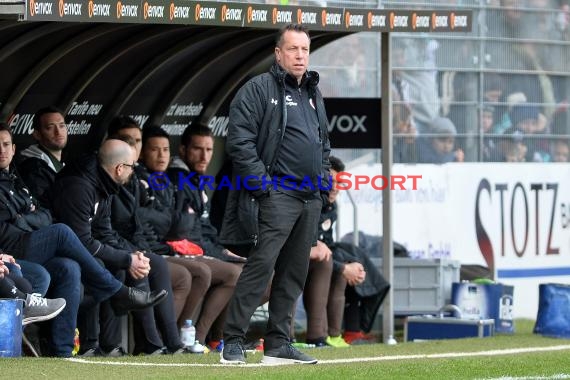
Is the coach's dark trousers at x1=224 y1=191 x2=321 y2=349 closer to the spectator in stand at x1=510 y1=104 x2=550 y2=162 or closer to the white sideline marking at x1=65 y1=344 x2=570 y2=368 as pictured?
the white sideline marking at x1=65 y1=344 x2=570 y2=368

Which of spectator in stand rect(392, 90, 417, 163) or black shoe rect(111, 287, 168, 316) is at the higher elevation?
spectator in stand rect(392, 90, 417, 163)

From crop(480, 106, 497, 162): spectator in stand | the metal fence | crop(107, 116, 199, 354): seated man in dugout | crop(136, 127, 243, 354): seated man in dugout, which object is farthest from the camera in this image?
crop(480, 106, 497, 162): spectator in stand

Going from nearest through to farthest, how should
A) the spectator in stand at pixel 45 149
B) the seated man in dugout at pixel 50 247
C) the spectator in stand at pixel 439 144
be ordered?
the seated man in dugout at pixel 50 247
the spectator in stand at pixel 45 149
the spectator in stand at pixel 439 144

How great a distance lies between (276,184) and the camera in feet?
29.1

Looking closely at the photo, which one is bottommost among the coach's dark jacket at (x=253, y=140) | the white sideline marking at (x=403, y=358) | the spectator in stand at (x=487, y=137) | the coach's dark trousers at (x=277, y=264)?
the white sideline marking at (x=403, y=358)

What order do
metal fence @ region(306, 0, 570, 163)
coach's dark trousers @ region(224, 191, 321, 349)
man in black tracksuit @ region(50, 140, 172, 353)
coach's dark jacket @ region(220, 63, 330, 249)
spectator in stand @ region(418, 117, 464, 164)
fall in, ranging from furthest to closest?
spectator in stand @ region(418, 117, 464, 164) → metal fence @ region(306, 0, 570, 163) → man in black tracksuit @ region(50, 140, 172, 353) → coach's dark trousers @ region(224, 191, 321, 349) → coach's dark jacket @ region(220, 63, 330, 249)

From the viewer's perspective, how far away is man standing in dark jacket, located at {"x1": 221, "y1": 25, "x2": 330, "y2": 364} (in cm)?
884

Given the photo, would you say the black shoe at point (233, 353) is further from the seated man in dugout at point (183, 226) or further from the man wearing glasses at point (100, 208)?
the seated man in dugout at point (183, 226)

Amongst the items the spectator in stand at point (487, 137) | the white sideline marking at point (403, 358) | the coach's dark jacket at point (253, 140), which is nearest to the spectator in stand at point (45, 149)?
the white sideline marking at point (403, 358)

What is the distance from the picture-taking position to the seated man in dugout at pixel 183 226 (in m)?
11.3

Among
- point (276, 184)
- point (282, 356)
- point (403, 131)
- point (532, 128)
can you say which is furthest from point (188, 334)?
point (532, 128)

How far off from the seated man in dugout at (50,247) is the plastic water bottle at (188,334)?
875mm

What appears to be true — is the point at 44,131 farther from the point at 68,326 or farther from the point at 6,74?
the point at 68,326

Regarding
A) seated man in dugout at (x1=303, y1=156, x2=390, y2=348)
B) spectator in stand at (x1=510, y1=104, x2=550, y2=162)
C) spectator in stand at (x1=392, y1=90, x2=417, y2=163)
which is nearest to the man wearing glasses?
seated man in dugout at (x1=303, y1=156, x2=390, y2=348)
